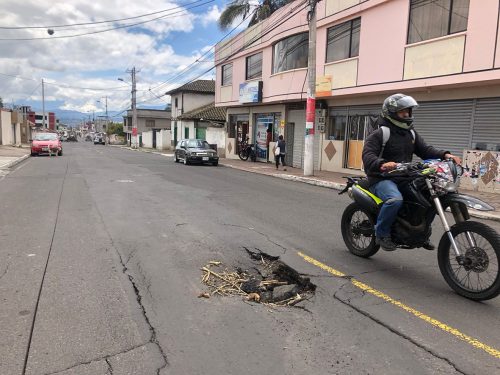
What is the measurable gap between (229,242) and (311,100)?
11.8 metres

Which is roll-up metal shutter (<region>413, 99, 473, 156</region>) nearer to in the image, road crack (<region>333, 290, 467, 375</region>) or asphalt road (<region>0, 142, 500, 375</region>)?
asphalt road (<region>0, 142, 500, 375</region>)

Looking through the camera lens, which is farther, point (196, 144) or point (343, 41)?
point (196, 144)

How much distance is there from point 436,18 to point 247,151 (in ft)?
50.2

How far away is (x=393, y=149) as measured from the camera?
5141 millimetres

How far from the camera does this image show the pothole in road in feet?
14.4

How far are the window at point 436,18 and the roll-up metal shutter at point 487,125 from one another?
2381 mm

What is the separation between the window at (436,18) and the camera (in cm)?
1330

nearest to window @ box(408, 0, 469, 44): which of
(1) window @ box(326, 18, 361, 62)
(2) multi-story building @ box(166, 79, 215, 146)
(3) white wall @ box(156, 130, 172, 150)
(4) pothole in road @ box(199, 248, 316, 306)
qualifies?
(1) window @ box(326, 18, 361, 62)

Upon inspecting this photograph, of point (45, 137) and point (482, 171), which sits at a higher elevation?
point (482, 171)

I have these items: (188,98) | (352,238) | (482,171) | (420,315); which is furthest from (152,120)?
(420,315)

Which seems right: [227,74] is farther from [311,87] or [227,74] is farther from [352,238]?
[352,238]

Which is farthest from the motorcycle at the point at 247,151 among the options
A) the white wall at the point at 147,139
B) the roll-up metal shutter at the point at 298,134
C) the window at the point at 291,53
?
the white wall at the point at 147,139

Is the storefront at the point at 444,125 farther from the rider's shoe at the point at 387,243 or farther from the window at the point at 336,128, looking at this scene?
the rider's shoe at the point at 387,243

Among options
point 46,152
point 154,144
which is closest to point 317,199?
point 46,152
